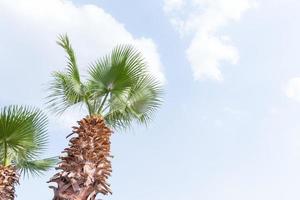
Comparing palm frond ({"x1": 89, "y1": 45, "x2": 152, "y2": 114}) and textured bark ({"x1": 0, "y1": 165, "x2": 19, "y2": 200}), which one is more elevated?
palm frond ({"x1": 89, "y1": 45, "x2": 152, "y2": 114})

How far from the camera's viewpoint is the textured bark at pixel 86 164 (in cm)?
924

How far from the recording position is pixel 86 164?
31.3 feet

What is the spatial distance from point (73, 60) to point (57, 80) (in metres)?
0.59

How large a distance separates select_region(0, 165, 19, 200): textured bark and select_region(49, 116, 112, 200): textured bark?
1913mm

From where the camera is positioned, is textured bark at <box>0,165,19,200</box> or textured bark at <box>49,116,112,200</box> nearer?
textured bark at <box>49,116,112,200</box>

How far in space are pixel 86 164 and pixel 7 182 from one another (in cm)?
245

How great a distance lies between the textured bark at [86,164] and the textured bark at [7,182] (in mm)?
1913

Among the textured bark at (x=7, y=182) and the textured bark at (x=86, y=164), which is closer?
the textured bark at (x=86, y=164)

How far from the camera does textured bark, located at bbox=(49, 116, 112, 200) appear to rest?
9242mm

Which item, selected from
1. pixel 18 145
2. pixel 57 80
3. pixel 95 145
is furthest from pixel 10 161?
pixel 95 145

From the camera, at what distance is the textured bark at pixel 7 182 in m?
11.0

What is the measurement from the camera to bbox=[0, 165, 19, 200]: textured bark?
11.0m

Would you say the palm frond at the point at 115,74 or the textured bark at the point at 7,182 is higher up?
the palm frond at the point at 115,74

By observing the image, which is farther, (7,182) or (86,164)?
(7,182)
